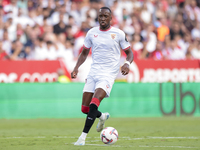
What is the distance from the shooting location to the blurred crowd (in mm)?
15344

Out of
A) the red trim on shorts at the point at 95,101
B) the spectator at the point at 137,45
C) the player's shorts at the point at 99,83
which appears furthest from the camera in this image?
the spectator at the point at 137,45

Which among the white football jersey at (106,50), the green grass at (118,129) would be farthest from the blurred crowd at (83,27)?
the white football jersey at (106,50)

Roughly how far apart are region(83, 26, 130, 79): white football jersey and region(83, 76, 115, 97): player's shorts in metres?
0.09

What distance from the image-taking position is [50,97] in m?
13.4

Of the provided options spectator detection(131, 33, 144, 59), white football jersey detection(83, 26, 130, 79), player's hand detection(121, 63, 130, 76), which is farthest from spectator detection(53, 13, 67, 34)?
player's hand detection(121, 63, 130, 76)

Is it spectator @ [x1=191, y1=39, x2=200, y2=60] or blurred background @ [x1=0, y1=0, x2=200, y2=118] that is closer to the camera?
blurred background @ [x1=0, y1=0, x2=200, y2=118]

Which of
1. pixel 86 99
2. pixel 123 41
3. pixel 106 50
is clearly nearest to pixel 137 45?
pixel 123 41

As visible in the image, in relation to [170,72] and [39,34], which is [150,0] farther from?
[39,34]

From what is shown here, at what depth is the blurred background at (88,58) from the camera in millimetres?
13438

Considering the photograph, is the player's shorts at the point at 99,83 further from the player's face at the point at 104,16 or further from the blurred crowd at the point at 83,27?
the blurred crowd at the point at 83,27

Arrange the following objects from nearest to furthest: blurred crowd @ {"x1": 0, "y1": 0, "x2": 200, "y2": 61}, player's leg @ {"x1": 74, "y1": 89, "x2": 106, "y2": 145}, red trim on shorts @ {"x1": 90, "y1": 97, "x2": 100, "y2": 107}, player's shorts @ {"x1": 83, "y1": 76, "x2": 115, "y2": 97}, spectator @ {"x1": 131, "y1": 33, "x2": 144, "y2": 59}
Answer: player's leg @ {"x1": 74, "y1": 89, "x2": 106, "y2": 145} < red trim on shorts @ {"x1": 90, "y1": 97, "x2": 100, "y2": 107} < player's shorts @ {"x1": 83, "y1": 76, "x2": 115, "y2": 97} < blurred crowd @ {"x1": 0, "y1": 0, "x2": 200, "y2": 61} < spectator @ {"x1": 131, "y1": 33, "x2": 144, "y2": 59}

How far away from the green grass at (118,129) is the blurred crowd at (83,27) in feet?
12.0

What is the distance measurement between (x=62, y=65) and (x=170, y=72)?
4565mm

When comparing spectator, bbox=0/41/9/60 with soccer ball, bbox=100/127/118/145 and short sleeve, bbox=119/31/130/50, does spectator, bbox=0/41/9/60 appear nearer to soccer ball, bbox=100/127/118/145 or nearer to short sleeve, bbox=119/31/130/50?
short sleeve, bbox=119/31/130/50
